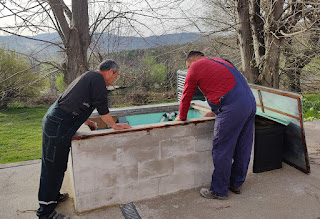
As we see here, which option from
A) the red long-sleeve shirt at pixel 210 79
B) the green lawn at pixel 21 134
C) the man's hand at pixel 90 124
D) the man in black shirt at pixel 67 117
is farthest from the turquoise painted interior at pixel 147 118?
the green lawn at pixel 21 134

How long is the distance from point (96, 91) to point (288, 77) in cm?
966

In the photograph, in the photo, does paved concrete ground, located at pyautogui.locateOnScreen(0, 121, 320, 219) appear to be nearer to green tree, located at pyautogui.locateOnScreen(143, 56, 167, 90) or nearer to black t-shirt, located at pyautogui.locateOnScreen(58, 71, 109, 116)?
black t-shirt, located at pyautogui.locateOnScreen(58, 71, 109, 116)

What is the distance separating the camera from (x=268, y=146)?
13.6ft

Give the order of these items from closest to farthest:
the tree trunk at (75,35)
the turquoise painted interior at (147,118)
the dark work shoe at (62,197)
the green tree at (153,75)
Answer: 1. the dark work shoe at (62,197)
2. the turquoise painted interior at (147,118)
3. the tree trunk at (75,35)
4. the green tree at (153,75)

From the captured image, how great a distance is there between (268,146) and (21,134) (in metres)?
8.01

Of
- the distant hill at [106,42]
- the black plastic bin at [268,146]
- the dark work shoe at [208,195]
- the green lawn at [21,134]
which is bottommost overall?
the green lawn at [21,134]

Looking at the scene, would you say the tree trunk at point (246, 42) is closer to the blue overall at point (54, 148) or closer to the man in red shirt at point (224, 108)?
the man in red shirt at point (224, 108)

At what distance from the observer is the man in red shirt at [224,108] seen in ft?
10.5

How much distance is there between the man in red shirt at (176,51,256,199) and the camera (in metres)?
3.19

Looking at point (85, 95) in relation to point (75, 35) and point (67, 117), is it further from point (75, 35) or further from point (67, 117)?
point (75, 35)

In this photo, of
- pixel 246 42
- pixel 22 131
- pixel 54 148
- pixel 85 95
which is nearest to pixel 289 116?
pixel 85 95

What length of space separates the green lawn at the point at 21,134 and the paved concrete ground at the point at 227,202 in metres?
2.44

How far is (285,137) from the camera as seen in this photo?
434 centimetres

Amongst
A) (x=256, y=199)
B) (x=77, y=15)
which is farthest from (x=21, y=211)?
(x=77, y=15)
